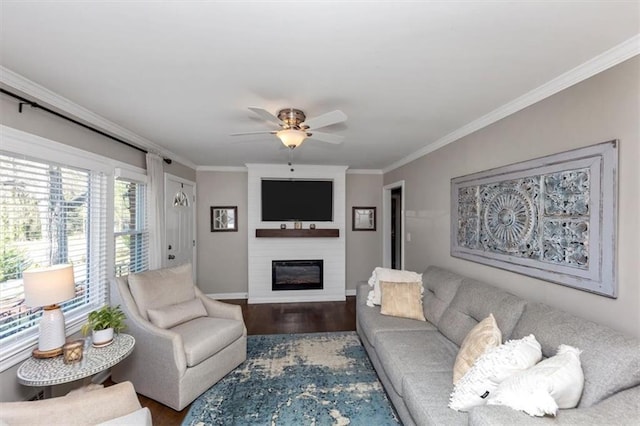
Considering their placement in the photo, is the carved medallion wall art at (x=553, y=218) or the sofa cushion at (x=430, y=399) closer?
the sofa cushion at (x=430, y=399)

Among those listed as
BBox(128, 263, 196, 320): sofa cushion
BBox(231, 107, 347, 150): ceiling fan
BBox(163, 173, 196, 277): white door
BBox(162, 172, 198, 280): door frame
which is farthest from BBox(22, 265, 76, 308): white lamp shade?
BBox(163, 173, 196, 277): white door

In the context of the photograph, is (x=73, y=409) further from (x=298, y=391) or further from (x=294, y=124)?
(x=294, y=124)

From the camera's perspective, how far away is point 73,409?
1354 millimetres

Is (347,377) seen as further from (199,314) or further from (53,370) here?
(53,370)

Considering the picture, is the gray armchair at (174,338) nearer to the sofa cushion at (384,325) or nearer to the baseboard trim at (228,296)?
the sofa cushion at (384,325)

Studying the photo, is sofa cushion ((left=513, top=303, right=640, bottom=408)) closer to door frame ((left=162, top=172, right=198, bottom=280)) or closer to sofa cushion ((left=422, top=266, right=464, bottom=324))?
sofa cushion ((left=422, top=266, right=464, bottom=324))

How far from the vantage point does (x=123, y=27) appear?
133 centimetres

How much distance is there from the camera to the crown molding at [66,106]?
177 centimetres

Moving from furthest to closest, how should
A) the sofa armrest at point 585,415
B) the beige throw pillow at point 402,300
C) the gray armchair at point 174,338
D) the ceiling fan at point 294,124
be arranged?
the beige throw pillow at point 402,300 < the gray armchair at point 174,338 < the ceiling fan at point 294,124 < the sofa armrest at point 585,415

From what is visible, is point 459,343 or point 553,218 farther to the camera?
point 459,343

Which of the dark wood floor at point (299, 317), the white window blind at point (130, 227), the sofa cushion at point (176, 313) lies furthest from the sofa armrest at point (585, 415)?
the white window blind at point (130, 227)

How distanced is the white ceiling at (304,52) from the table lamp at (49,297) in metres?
1.26

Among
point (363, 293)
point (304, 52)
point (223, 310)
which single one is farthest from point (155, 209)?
point (304, 52)

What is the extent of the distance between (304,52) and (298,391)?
2.53 meters
